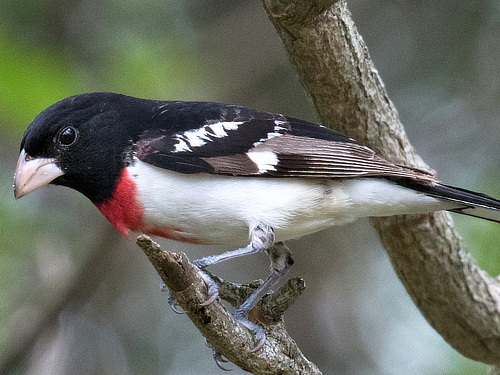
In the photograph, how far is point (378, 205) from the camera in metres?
3.41

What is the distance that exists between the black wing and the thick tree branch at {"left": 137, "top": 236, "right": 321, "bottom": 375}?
1.95 feet

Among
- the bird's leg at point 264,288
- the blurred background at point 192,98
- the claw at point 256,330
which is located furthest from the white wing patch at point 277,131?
the blurred background at point 192,98

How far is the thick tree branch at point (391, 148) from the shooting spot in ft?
11.1

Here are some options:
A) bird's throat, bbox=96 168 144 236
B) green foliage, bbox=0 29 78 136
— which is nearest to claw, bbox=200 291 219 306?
bird's throat, bbox=96 168 144 236

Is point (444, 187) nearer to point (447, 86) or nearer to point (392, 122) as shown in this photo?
point (392, 122)

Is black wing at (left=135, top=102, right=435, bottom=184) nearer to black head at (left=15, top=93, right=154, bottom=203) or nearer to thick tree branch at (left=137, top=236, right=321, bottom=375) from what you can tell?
→ black head at (left=15, top=93, right=154, bottom=203)

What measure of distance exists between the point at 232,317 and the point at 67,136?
121cm

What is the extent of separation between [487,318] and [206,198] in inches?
100

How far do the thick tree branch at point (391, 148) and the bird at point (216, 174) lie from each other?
0.37 metres

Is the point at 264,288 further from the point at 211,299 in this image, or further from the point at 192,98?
the point at 192,98

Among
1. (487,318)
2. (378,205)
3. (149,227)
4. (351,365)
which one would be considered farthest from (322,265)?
(149,227)

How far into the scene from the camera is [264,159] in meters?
3.23

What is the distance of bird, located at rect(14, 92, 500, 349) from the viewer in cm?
306

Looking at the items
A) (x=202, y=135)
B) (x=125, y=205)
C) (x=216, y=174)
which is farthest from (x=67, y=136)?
(x=216, y=174)
